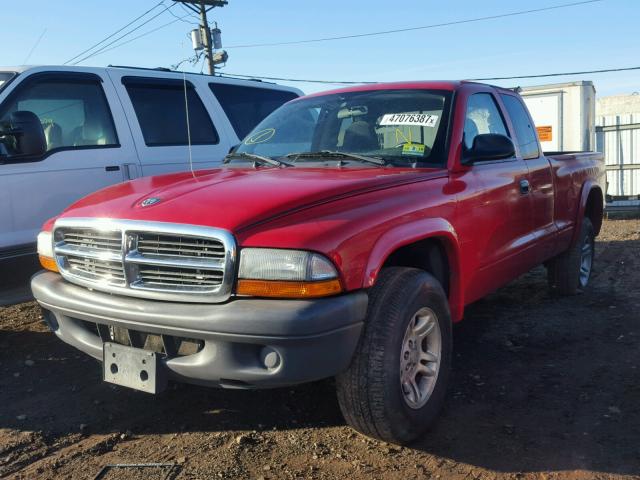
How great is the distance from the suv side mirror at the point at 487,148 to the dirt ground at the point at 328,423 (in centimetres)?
141

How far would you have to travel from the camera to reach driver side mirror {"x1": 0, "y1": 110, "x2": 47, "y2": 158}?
442 centimetres

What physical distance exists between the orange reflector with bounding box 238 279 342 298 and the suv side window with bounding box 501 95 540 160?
9.17 ft

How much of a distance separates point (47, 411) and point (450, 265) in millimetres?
2512

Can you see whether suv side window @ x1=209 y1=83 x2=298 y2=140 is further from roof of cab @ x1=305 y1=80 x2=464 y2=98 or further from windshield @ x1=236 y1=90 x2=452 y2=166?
roof of cab @ x1=305 y1=80 x2=464 y2=98

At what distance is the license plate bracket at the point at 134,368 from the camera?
2938 mm

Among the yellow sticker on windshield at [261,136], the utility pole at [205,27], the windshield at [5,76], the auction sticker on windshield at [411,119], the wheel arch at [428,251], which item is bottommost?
the wheel arch at [428,251]

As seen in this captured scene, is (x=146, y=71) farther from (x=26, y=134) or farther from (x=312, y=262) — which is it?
(x=312, y=262)

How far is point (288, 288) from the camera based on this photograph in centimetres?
272

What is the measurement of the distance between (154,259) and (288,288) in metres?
0.65

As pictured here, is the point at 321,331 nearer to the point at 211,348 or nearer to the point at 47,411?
the point at 211,348

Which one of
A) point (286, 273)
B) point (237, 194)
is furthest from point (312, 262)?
point (237, 194)

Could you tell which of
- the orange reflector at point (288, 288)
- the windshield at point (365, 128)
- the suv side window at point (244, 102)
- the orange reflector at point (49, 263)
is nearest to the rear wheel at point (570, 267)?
the windshield at point (365, 128)

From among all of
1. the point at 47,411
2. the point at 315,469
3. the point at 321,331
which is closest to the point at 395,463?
the point at 315,469

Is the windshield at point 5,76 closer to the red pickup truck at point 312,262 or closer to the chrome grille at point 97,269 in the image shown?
the red pickup truck at point 312,262
